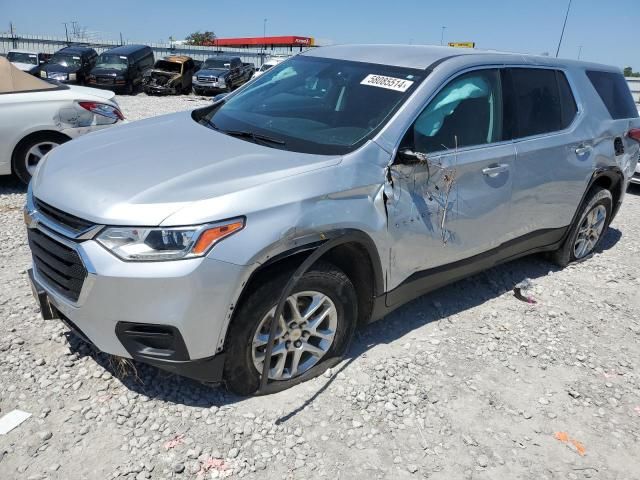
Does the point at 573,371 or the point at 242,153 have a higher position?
the point at 242,153

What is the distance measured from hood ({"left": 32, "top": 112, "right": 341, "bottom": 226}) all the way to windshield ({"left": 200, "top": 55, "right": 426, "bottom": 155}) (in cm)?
23

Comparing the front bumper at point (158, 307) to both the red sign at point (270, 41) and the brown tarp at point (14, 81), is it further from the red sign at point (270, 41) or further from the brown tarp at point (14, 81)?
the red sign at point (270, 41)

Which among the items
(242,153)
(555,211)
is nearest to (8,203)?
(242,153)

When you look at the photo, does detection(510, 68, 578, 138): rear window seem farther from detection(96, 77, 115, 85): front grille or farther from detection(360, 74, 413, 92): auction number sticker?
detection(96, 77, 115, 85): front grille

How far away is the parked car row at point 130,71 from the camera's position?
66.6 feet

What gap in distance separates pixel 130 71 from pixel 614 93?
19.6m

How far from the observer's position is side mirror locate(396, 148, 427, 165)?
2.90m

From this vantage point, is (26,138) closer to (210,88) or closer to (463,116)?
(463,116)

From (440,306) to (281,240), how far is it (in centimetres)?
198

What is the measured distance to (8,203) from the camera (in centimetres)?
561

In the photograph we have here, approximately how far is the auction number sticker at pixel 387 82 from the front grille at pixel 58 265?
1982 millimetres

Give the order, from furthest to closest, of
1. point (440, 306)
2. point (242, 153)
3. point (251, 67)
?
point (251, 67) → point (440, 306) → point (242, 153)

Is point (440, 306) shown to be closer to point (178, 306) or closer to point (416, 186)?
point (416, 186)

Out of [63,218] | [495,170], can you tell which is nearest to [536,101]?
[495,170]
